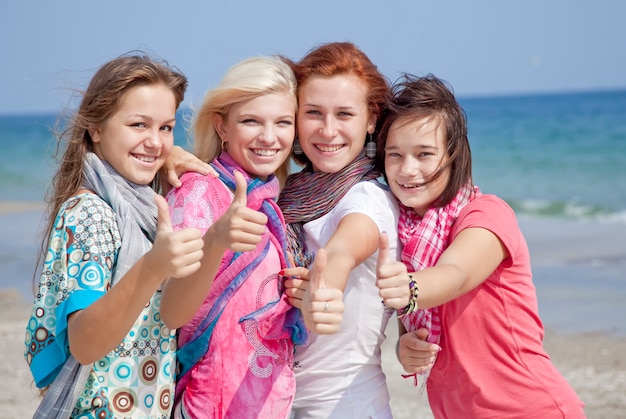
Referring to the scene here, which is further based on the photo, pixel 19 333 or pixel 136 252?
pixel 19 333

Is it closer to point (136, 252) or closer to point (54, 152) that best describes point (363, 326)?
point (136, 252)

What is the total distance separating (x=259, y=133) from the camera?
10.1 ft

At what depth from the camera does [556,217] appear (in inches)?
579

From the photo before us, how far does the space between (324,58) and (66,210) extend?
47.6 inches

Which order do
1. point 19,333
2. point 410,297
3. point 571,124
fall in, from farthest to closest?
point 571,124
point 19,333
point 410,297

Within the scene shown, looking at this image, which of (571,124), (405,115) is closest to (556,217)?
(405,115)

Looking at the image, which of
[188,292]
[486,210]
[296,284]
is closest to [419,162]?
[486,210]

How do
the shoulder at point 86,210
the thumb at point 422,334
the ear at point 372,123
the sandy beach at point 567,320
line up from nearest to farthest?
1. the shoulder at point 86,210
2. the thumb at point 422,334
3. the ear at point 372,123
4. the sandy beach at point 567,320

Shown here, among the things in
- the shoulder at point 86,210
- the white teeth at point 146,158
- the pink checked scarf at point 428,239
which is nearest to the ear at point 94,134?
the white teeth at point 146,158

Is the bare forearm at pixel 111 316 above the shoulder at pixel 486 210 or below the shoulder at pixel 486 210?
below

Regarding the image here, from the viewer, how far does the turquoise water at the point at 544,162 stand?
15875mm

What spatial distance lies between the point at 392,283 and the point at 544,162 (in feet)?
67.9

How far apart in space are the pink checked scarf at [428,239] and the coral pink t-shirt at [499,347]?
0.14 ft

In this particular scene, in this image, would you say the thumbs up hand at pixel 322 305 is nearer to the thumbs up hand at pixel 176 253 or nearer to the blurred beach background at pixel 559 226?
the thumbs up hand at pixel 176 253
